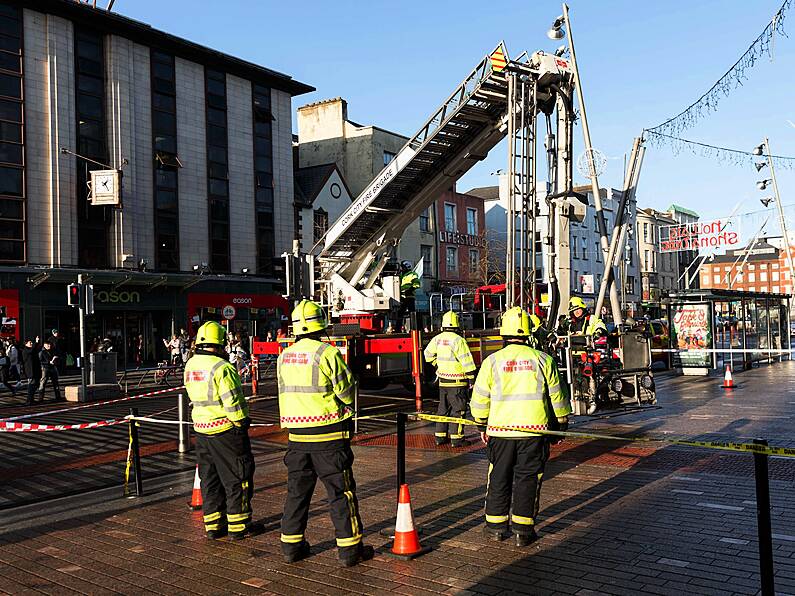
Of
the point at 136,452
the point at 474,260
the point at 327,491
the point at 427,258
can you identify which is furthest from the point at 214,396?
the point at 474,260

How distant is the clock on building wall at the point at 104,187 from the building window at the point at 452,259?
893 inches

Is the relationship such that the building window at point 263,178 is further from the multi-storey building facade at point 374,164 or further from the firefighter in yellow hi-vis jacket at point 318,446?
the firefighter in yellow hi-vis jacket at point 318,446

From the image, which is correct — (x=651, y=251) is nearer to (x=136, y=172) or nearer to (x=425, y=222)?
(x=425, y=222)

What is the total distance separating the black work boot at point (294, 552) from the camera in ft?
18.4

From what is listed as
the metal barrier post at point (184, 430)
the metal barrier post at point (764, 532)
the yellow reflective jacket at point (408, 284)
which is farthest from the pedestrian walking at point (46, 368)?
the metal barrier post at point (764, 532)

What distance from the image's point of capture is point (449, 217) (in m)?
47.4

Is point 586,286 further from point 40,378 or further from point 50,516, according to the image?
point 50,516

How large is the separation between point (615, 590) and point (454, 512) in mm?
2180

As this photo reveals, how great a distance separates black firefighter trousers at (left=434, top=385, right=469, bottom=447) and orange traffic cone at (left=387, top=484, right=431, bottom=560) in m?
4.44

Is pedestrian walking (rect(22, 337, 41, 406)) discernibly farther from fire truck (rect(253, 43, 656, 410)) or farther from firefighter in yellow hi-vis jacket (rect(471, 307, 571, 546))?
firefighter in yellow hi-vis jacket (rect(471, 307, 571, 546))

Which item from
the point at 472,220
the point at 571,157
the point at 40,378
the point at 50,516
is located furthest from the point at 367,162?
the point at 50,516

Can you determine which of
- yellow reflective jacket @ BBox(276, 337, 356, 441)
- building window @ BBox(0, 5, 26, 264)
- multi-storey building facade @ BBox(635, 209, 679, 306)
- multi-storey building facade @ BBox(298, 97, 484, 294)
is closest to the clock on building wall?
building window @ BBox(0, 5, 26, 264)

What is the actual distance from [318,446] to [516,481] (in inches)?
63.0

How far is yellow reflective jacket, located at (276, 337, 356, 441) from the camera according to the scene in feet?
18.6
